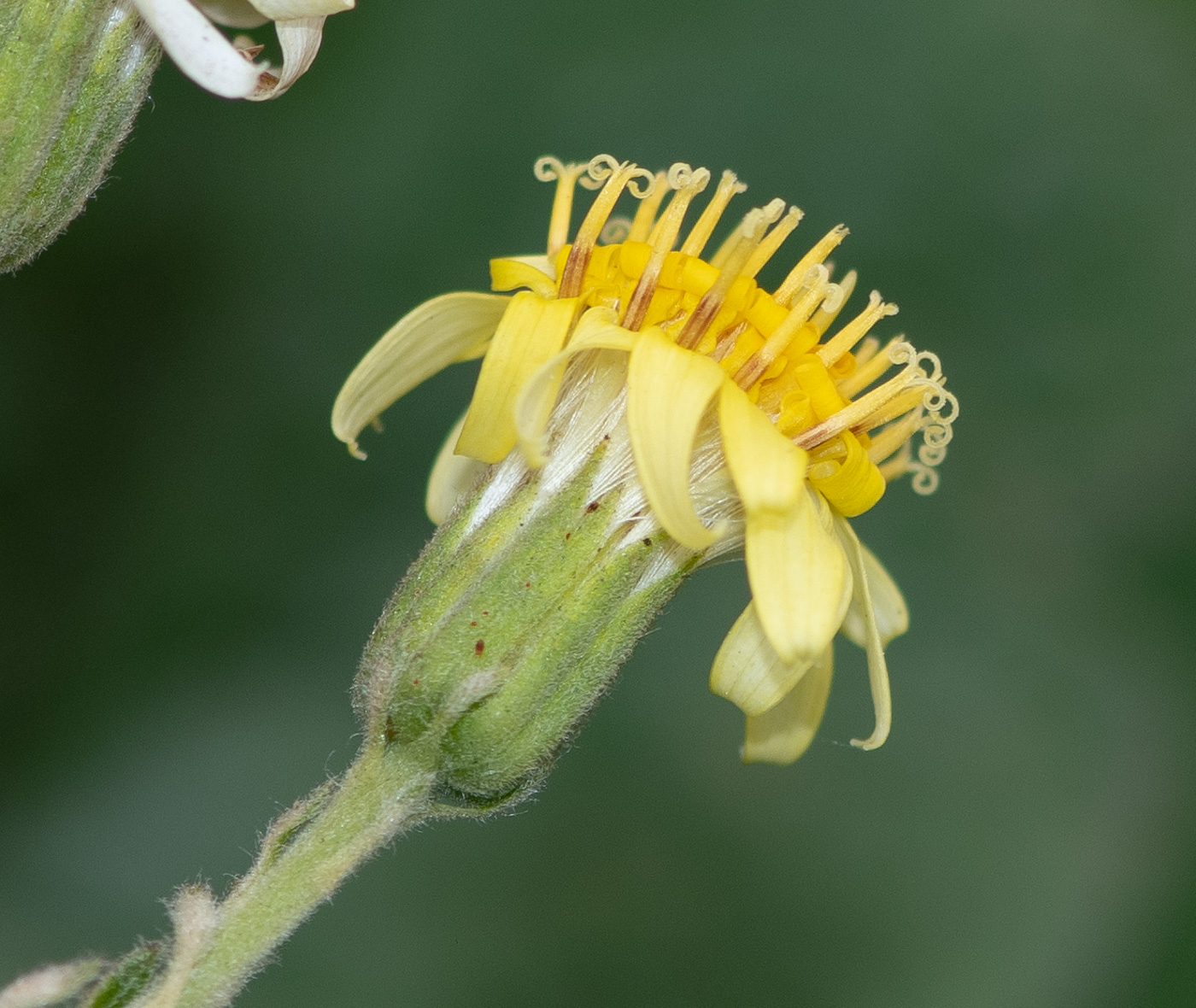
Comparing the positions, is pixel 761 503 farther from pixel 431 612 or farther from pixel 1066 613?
pixel 1066 613

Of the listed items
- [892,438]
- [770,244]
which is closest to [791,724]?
[892,438]

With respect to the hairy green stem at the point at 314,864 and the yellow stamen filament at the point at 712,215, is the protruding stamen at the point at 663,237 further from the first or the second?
the hairy green stem at the point at 314,864

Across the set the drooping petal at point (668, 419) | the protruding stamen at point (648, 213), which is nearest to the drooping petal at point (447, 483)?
the protruding stamen at point (648, 213)

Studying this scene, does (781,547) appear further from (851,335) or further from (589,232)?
(589,232)

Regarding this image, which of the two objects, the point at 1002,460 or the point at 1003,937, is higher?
the point at 1002,460

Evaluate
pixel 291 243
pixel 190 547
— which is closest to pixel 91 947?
pixel 190 547
